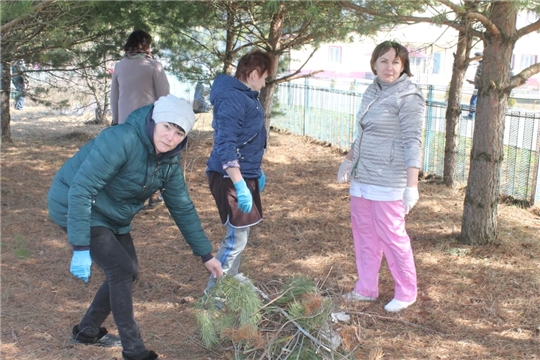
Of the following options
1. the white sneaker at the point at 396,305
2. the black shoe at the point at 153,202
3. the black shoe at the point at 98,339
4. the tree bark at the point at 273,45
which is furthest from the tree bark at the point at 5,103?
the white sneaker at the point at 396,305

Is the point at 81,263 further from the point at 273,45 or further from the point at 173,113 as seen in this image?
the point at 273,45

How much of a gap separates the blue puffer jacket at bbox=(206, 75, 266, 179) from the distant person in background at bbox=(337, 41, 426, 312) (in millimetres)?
615

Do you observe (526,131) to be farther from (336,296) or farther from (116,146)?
(116,146)

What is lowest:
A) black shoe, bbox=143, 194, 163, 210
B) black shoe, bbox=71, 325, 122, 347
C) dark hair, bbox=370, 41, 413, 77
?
black shoe, bbox=71, 325, 122, 347

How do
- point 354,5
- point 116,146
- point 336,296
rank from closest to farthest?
1. point 116,146
2. point 336,296
3. point 354,5

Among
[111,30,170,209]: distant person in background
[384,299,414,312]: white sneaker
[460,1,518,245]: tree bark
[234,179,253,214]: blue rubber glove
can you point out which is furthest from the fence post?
[234,179,253,214]: blue rubber glove

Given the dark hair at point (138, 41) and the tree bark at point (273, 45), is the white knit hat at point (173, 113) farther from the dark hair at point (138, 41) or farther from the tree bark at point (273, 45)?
the tree bark at point (273, 45)

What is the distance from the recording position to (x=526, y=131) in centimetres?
622

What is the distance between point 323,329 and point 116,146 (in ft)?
4.33

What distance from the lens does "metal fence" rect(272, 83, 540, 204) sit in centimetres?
617

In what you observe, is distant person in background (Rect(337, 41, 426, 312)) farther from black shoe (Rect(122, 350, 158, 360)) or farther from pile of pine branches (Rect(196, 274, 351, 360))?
black shoe (Rect(122, 350, 158, 360))

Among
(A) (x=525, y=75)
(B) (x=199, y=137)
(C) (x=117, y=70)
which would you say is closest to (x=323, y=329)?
(A) (x=525, y=75)

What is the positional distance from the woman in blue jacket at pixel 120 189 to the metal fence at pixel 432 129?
4565 mm

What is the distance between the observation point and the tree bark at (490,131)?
4094mm
